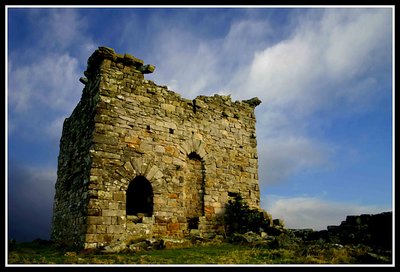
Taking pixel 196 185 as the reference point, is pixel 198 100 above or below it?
above

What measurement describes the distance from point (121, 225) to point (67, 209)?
116 inches

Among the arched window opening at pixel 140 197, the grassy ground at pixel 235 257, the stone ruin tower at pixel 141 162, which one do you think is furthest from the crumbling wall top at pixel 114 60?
the grassy ground at pixel 235 257

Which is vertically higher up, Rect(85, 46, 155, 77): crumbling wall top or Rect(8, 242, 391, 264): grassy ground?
Rect(85, 46, 155, 77): crumbling wall top

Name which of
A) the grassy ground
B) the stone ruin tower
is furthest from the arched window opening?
the grassy ground

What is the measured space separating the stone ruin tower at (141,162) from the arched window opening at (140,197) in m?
0.03

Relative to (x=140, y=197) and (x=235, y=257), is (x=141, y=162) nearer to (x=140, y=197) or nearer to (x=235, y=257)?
(x=140, y=197)

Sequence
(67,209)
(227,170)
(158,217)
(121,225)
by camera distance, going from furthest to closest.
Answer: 1. (227,170)
2. (67,209)
3. (158,217)
4. (121,225)

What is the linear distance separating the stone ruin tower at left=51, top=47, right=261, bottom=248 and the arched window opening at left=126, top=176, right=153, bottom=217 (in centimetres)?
3

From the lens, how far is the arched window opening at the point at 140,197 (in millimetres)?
11867

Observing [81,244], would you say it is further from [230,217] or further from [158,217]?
[230,217]

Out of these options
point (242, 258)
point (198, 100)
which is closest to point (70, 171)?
point (198, 100)

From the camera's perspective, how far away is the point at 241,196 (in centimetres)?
1420

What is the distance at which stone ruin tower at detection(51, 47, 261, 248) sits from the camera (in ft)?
35.6

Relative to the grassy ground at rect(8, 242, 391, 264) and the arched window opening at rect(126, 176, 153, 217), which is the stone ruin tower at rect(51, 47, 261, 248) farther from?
the grassy ground at rect(8, 242, 391, 264)
